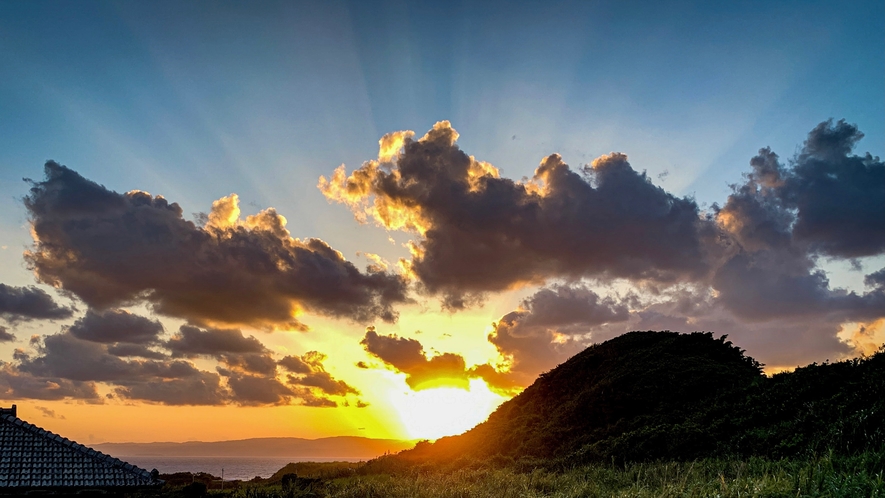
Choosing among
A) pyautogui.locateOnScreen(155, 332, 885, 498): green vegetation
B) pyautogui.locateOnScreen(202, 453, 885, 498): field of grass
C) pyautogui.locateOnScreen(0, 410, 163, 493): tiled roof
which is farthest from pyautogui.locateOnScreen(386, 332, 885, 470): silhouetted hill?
pyautogui.locateOnScreen(0, 410, 163, 493): tiled roof

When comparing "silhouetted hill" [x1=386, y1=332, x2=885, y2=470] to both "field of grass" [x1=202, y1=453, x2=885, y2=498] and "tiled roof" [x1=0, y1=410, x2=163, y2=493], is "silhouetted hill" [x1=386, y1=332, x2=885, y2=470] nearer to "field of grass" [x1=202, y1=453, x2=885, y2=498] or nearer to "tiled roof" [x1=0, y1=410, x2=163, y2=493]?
"field of grass" [x1=202, y1=453, x2=885, y2=498]

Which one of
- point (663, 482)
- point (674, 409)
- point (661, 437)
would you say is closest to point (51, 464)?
point (663, 482)

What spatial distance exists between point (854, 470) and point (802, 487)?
3358 millimetres

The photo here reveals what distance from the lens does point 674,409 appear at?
4234cm

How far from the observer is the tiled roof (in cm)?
2355

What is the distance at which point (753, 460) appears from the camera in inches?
985

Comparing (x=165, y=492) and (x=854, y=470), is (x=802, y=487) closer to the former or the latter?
(x=854, y=470)

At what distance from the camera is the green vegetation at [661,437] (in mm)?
21578

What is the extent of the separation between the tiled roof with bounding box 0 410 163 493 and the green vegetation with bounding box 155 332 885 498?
11816mm

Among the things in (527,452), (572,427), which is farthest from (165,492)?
(572,427)

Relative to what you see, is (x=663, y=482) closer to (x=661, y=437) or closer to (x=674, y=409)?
(x=661, y=437)

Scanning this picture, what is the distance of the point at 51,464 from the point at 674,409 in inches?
1558

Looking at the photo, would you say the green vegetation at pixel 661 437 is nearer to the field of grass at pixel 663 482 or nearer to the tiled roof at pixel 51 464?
the field of grass at pixel 663 482

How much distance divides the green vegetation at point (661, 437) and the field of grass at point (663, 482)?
87mm
